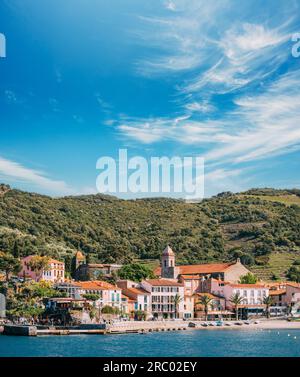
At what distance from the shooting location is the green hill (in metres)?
78.8

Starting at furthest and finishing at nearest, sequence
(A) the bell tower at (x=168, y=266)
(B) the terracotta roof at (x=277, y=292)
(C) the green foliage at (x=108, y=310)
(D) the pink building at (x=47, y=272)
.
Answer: (A) the bell tower at (x=168, y=266) < (B) the terracotta roof at (x=277, y=292) < (D) the pink building at (x=47, y=272) < (C) the green foliage at (x=108, y=310)

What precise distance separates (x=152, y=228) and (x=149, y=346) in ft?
196

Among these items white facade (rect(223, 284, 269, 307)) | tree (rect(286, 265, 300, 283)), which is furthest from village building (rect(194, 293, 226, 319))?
tree (rect(286, 265, 300, 283))

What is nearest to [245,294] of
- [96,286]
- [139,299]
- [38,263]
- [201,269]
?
[201,269]

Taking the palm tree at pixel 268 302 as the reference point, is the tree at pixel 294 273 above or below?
above

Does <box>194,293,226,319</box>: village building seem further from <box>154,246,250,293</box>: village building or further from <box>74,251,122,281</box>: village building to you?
<box>74,251,122,281</box>: village building

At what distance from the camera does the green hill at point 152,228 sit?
78.8m

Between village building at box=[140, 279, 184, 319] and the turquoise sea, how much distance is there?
17.4 m

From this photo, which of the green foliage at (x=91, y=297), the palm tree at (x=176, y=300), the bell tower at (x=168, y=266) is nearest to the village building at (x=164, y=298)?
the palm tree at (x=176, y=300)

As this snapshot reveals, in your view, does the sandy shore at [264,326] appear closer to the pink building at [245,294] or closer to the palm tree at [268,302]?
the palm tree at [268,302]

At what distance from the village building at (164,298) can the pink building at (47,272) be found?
824cm

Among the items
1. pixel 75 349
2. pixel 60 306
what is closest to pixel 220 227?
pixel 60 306

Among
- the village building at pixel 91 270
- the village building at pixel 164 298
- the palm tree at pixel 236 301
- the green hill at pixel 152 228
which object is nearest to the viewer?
the village building at pixel 164 298
